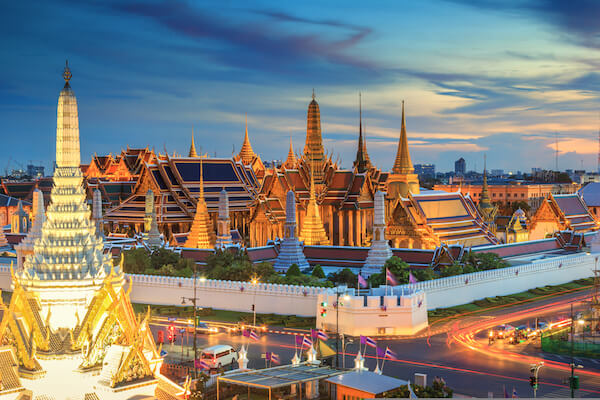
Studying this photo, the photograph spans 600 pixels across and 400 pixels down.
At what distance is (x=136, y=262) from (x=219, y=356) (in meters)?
16.7

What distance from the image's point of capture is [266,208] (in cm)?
5856

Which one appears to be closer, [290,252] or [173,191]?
[290,252]

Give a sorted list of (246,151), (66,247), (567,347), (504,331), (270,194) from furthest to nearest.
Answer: (246,151)
(270,194)
(504,331)
(567,347)
(66,247)

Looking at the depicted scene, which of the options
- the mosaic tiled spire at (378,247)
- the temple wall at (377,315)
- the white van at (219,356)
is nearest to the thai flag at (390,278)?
the temple wall at (377,315)

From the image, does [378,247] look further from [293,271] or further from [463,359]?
[463,359]

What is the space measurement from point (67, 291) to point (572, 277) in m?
33.7

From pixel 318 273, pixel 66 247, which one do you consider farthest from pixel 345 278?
pixel 66 247

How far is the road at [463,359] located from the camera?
2441 centimetres

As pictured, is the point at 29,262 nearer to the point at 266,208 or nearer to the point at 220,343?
the point at 220,343

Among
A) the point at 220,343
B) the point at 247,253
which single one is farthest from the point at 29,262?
the point at 247,253

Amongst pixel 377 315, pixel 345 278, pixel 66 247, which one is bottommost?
pixel 377 315

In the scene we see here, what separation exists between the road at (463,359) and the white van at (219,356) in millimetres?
772

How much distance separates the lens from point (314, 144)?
6269 centimetres

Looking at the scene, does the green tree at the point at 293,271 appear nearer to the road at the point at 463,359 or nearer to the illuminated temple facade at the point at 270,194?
the road at the point at 463,359
